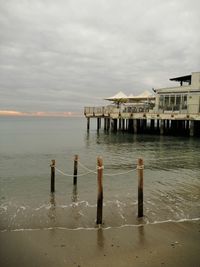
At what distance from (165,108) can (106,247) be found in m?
35.3

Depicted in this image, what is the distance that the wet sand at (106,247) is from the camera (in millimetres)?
6574

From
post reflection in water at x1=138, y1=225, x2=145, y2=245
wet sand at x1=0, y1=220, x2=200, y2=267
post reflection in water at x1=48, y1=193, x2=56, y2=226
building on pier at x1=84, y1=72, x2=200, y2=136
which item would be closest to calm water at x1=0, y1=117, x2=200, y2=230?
post reflection in water at x1=48, y1=193, x2=56, y2=226

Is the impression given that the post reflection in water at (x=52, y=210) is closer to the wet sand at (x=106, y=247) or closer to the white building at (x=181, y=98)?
the wet sand at (x=106, y=247)

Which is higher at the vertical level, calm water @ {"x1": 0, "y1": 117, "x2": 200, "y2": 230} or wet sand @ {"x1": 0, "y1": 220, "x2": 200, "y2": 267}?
wet sand @ {"x1": 0, "y1": 220, "x2": 200, "y2": 267}

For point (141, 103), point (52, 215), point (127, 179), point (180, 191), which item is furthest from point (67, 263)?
point (141, 103)

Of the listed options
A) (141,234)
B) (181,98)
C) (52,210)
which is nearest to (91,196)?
(52,210)

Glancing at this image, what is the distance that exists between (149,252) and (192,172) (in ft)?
36.2

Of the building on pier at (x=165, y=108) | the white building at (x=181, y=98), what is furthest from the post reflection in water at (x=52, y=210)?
the white building at (x=181, y=98)

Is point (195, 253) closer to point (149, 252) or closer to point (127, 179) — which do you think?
point (149, 252)

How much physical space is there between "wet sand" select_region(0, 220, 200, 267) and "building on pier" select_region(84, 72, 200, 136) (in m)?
29.6

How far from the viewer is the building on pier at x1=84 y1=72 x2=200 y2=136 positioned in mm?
37344

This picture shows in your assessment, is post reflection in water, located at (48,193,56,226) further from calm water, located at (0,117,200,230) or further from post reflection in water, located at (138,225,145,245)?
post reflection in water, located at (138,225,145,245)

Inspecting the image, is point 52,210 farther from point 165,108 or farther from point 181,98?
point 165,108

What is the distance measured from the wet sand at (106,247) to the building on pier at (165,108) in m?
29.6
